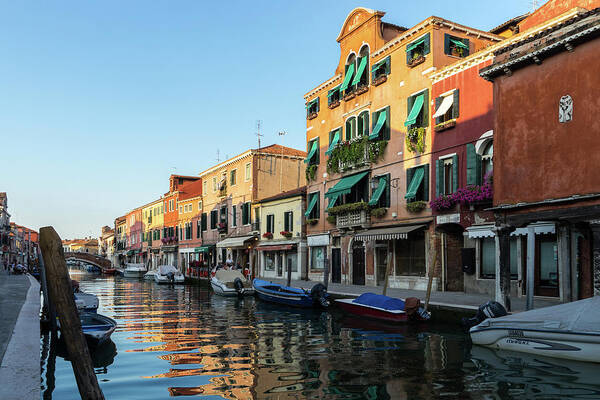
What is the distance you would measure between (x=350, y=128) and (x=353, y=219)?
5.01 metres

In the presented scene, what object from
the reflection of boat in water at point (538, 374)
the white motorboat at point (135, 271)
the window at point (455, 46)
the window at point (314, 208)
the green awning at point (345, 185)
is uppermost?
the window at point (455, 46)

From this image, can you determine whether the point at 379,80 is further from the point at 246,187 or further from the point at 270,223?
the point at 246,187

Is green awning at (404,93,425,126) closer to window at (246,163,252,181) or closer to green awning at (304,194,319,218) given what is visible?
green awning at (304,194,319,218)

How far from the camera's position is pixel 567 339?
10.6 m

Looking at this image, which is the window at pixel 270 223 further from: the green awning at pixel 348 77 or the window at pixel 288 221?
the green awning at pixel 348 77

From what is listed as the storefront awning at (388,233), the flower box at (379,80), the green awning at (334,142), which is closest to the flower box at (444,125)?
the storefront awning at (388,233)

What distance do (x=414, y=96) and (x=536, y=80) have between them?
30.7 ft

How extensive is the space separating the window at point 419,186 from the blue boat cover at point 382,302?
643cm

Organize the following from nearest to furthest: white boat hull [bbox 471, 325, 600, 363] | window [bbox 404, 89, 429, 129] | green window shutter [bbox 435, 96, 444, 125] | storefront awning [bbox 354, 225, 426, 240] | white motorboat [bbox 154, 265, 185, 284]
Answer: white boat hull [bbox 471, 325, 600, 363]
green window shutter [bbox 435, 96, 444, 125]
storefront awning [bbox 354, 225, 426, 240]
window [bbox 404, 89, 429, 129]
white motorboat [bbox 154, 265, 185, 284]

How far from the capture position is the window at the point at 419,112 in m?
22.6

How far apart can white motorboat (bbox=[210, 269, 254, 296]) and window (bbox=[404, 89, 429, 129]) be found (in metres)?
10.8

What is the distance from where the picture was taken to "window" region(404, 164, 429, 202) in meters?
22.4

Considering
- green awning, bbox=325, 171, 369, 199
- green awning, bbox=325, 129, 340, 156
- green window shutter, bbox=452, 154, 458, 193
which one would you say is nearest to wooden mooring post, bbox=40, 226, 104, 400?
green window shutter, bbox=452, 154, 458, 193

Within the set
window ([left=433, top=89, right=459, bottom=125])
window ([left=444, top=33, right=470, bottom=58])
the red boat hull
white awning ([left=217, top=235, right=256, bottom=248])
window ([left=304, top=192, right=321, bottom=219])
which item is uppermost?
window ([left=444, top=33, right=470, bottom=58])
